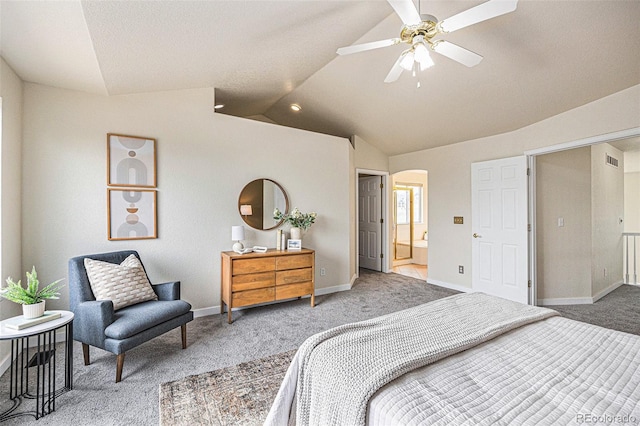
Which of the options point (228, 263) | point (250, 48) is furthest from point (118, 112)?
point (228, 263)

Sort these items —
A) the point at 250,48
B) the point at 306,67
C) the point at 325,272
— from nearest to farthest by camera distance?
the point at 250,48 → the point at 306,67 → the point at 325,272

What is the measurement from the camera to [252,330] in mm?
3096

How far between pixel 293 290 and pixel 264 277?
0.45 metres

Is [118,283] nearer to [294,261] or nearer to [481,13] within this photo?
[294,261]

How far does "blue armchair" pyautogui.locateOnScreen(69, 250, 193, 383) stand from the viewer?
211cm

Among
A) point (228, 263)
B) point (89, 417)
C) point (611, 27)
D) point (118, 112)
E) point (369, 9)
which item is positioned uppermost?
point (369, 9)

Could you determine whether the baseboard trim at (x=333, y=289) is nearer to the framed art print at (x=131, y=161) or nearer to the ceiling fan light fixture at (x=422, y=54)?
the framed art print at (x=131, y=161)

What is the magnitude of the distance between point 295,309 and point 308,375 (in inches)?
101

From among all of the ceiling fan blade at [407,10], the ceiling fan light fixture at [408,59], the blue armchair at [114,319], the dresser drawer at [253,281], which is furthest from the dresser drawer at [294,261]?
the ceiling fan blade at [407,10]

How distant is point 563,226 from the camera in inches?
160

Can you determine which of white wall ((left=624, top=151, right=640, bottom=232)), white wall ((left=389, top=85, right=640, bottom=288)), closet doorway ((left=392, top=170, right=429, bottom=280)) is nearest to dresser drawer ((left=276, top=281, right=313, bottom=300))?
white wall ((left=389, top=85, right=640, bottom=288))

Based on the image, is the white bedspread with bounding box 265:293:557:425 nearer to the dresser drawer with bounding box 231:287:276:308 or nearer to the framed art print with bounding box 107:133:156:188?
the dresser drawer with bounding box 231:287:276:308

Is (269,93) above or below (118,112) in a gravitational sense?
above

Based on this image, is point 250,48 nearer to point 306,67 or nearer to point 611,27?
point 306,67
